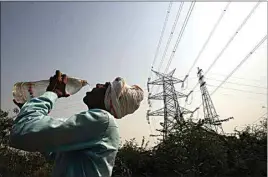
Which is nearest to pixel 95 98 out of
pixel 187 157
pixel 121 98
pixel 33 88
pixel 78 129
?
pixel 121 98

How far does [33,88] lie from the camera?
4.78 feet

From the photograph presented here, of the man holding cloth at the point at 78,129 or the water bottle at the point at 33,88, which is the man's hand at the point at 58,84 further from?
the water bottle at the point at 33,88

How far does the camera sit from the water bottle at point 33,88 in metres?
1.41

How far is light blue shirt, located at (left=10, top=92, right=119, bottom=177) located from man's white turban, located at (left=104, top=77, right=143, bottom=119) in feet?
0.20

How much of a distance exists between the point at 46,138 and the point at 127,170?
13970mm

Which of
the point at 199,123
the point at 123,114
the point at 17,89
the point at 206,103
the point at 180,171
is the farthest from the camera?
the point at 206,103

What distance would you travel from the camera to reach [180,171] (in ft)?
43.6

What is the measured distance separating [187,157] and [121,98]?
40.7ft

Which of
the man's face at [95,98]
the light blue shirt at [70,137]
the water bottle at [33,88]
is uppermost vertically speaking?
the water bottle at [33,88]

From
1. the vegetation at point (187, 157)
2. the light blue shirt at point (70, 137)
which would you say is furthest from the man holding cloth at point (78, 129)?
the vegetation at point (187, 157)

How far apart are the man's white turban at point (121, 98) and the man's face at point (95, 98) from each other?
2 centimetres

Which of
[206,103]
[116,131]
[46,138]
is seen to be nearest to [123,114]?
[116,131]

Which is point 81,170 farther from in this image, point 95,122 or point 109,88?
point 109,88

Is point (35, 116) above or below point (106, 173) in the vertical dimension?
above
